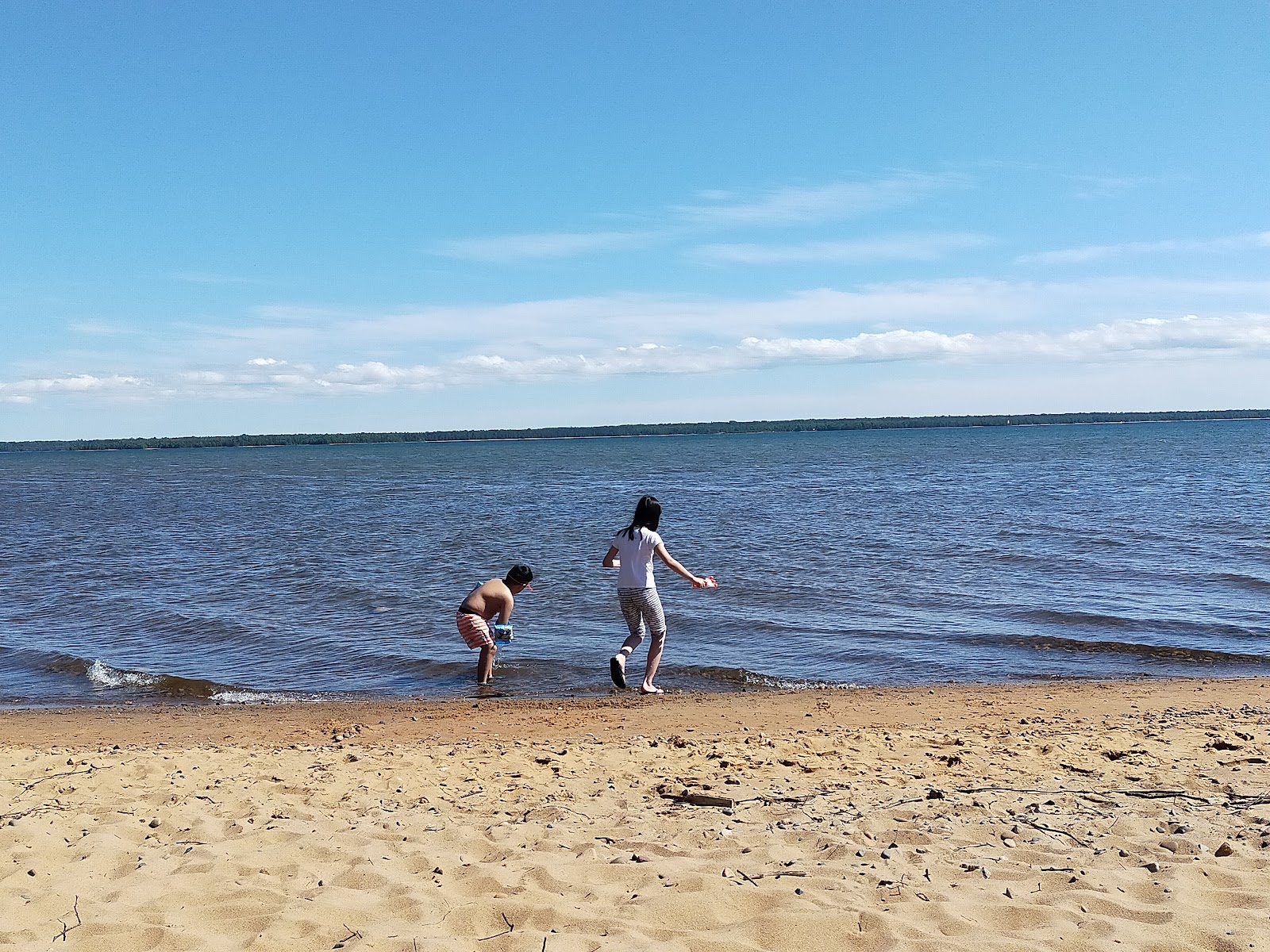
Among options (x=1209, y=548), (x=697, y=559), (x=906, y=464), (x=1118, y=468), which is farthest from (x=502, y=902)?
(x=906, y=464)

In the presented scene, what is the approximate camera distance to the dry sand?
418cm

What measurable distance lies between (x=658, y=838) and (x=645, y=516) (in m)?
4.60

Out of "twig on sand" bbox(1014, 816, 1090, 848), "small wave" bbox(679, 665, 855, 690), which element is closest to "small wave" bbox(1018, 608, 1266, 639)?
"small wave" bbox(679, 665, 855, 690)

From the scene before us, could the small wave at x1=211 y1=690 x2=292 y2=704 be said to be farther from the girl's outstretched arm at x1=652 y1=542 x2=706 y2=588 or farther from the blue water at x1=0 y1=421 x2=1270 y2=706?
the girl's outstretched arm at x1=652 y1=542 x2=706 y2=588

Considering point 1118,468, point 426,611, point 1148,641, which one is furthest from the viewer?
point 1118,468

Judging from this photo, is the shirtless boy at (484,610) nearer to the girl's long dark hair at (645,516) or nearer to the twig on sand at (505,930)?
the girl's long dark hair at (645,516)

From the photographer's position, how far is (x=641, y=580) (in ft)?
32.5

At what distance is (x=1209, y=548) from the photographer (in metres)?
19.4

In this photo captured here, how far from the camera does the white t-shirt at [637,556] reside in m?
9.78

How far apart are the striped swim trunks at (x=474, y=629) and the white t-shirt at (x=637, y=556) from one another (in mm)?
1682

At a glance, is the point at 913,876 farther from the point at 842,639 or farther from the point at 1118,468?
the point at 1118,468

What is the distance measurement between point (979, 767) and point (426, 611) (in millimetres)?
9859

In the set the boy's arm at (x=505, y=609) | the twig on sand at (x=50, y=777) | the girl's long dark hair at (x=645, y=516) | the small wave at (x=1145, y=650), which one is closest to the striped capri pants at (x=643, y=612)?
the girl's long dark hair at (x=645, y=516)

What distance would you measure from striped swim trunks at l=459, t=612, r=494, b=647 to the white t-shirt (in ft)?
5.52
